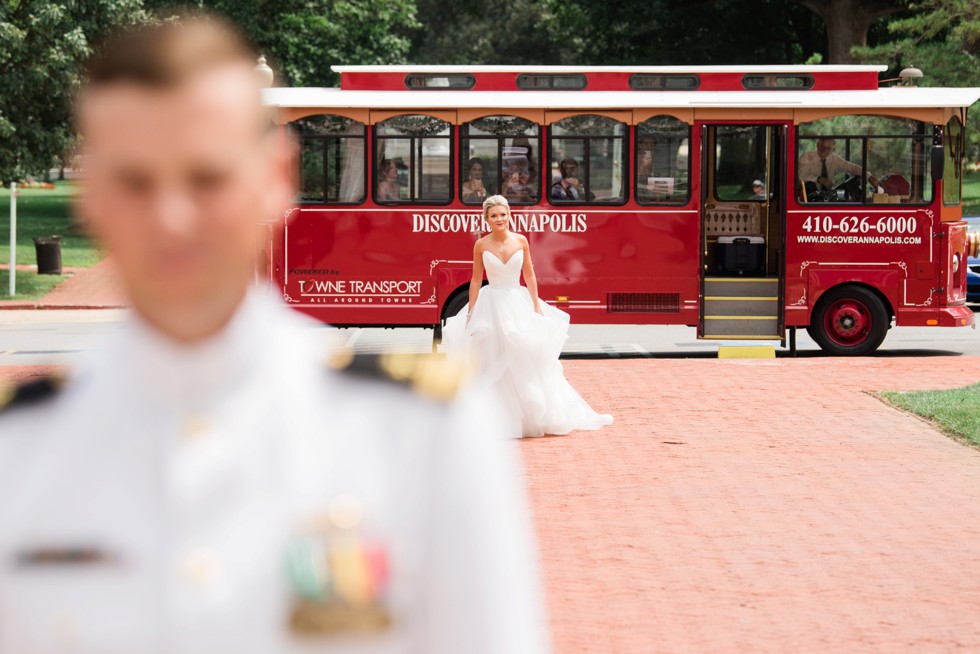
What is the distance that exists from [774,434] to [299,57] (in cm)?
3199

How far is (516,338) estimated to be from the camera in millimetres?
13438

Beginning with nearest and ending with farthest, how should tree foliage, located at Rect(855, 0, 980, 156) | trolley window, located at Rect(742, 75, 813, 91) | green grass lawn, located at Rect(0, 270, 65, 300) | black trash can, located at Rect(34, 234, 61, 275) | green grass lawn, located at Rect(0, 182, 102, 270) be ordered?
trolley window, located at Rect(742, 75, 813, 91) < green grass lawn, located at Rect(0, 270, 65, 300) < black trash can, located at Rect(34, 234, 61, 275) < tree foliage, located at Rect(855, 0, 980, 156) < green grass lawn, located at Rect(0, 182, 102, 270)

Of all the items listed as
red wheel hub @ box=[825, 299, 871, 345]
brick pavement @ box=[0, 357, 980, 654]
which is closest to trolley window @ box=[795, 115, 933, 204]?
red wheel hub @ box=[825, 299, 871, 345]

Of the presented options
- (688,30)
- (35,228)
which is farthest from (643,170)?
(688,30)

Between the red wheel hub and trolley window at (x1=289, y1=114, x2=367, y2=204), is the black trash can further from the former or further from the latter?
the red wheel hub

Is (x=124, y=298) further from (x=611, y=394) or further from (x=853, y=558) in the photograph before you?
(x=611, y=394)

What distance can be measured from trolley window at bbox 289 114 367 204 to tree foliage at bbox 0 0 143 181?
10.1 metres

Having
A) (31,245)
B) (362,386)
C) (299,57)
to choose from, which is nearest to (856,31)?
(299,57)

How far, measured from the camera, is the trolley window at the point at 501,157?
2009 cm

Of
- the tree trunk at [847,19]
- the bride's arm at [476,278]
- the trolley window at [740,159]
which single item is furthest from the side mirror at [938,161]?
the tree trunk at [847,19]

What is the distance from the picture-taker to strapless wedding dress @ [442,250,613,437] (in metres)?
13.4

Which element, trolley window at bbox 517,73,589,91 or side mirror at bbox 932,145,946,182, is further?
trolley window at bbox 517,73,589,91

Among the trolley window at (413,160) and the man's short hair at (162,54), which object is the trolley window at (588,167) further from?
the man's short hair at (162,54)

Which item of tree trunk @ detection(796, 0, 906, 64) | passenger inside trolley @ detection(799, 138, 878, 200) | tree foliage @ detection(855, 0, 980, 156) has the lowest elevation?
passenger inside trolley @ detection(799, 138, 878, 200)
